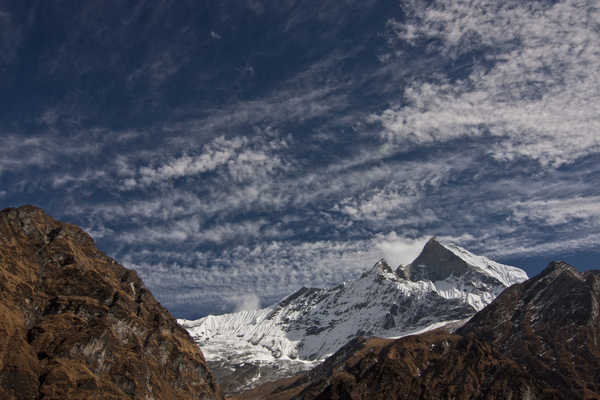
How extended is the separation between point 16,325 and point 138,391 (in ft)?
177

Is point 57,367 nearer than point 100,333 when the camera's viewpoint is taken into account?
Yes

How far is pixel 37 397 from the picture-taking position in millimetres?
155125

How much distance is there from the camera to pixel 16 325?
179 metres

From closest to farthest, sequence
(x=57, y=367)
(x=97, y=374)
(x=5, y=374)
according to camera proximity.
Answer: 1. (x=5, y=374)
2. (x=57, y=367)
3. (x=97, y=374)

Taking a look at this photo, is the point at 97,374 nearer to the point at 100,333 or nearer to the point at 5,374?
the point at 100,333

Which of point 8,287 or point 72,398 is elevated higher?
point 8,287

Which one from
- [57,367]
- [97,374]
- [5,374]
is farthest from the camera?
[97,374]

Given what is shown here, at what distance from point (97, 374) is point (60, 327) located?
968 inches

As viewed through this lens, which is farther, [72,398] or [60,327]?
[60,327]

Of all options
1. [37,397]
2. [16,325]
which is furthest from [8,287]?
[37,397]

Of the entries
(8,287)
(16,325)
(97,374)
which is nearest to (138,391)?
(97,374)

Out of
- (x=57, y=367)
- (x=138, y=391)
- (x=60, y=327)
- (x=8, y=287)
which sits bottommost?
(x=138, y=391)

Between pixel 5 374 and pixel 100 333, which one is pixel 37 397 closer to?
pixel 5 374

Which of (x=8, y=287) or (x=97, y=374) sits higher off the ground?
(x=8, y=287)
